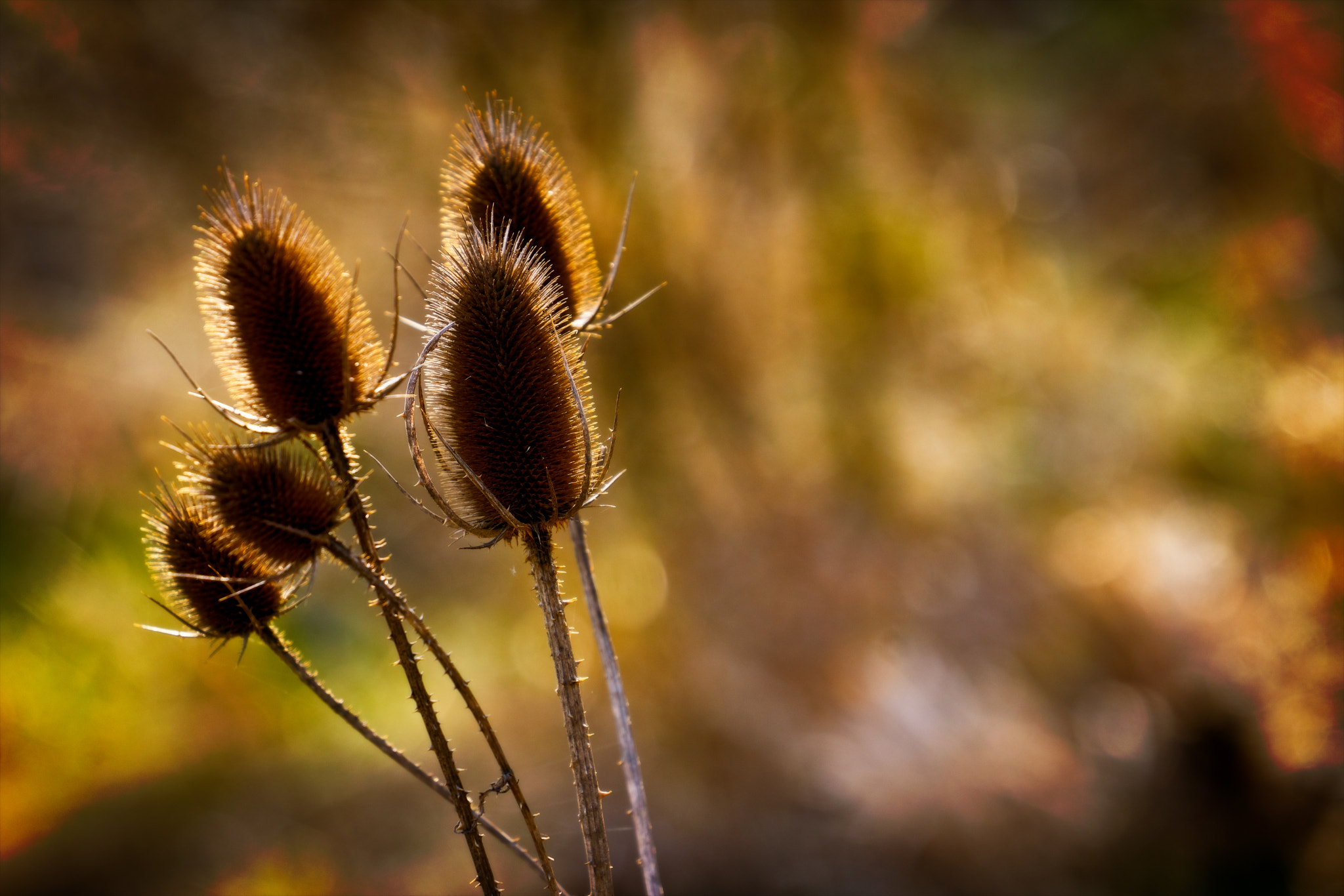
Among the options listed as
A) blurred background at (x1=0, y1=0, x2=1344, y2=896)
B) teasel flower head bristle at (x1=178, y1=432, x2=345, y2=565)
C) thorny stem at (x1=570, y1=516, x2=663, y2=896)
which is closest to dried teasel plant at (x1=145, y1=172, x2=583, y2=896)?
teasel flower head bristle at (x1=178, y1=432, x2=345, y2=565)

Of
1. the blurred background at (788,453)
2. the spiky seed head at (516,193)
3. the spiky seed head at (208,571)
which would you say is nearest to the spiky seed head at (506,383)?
the spiky seed head at (516,193)

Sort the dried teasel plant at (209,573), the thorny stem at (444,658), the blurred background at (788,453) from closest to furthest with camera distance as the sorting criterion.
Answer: the thorny stem at (444,658), the dried teasel plant at (209,573), the blurred background at (788,453)

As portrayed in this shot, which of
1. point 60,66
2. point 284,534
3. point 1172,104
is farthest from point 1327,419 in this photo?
point 60,66

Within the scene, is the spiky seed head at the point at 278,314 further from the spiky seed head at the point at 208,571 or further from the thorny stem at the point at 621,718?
the thorny stem at the point at 621,718

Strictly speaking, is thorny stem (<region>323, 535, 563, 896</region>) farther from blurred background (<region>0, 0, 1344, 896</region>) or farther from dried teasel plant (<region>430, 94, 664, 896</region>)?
blurred background (<region>0, 0, 1344, 896</region>)

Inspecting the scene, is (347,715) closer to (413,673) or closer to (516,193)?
(413,673)
